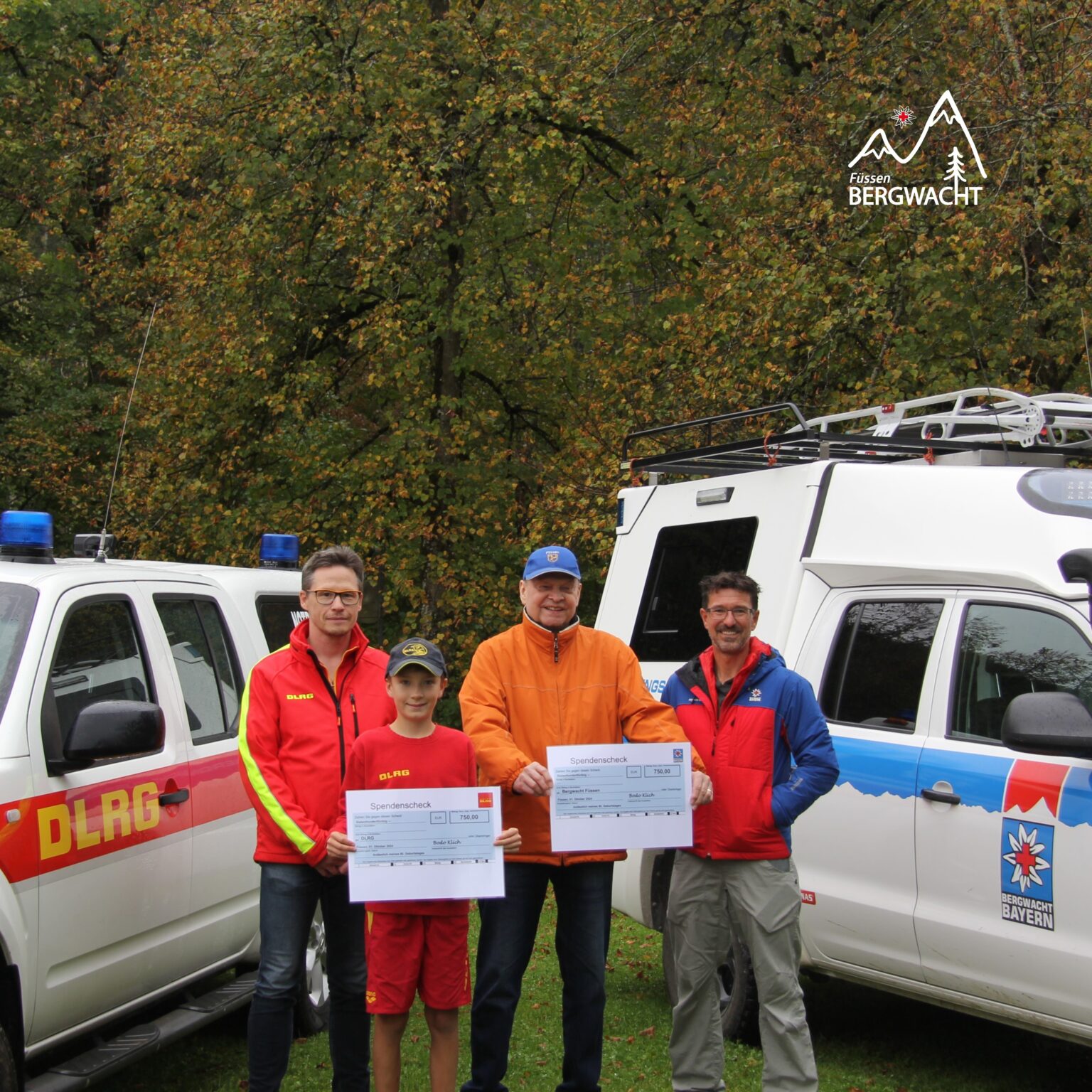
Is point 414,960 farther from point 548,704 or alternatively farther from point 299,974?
point 548,704

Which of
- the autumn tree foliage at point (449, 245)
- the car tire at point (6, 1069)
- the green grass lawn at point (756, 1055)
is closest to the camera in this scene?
the car tire at point (6, 1069)

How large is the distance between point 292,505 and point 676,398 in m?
5.28

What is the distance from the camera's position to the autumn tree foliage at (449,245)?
1471cm

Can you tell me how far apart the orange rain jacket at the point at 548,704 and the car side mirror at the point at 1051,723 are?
1045 mm

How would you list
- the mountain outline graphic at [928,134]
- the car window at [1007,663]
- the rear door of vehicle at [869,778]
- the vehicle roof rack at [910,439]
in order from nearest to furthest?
the car window at [1007,663]
the rear door of vehicle at [869,778]
the vehicle roof rack at [910,439]
the mountain outline graphic at [928,134]

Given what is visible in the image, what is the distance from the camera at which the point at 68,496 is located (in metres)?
20.5

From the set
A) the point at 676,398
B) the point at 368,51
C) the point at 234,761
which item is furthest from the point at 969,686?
the point at 368,51

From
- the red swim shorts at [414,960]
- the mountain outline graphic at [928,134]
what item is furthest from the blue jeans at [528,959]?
the mountain outline graphic at [928,134]

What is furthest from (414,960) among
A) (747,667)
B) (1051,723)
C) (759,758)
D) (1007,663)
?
(1007,663)

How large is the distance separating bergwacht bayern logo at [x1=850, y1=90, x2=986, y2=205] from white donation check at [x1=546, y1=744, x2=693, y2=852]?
8.63 m

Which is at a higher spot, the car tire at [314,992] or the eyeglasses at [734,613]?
the eyeglasses at [734,613]

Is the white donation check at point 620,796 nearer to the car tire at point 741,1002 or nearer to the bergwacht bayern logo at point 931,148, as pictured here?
the car tire at point 741,1002

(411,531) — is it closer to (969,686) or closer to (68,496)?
(68,496)

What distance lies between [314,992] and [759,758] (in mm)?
2845
